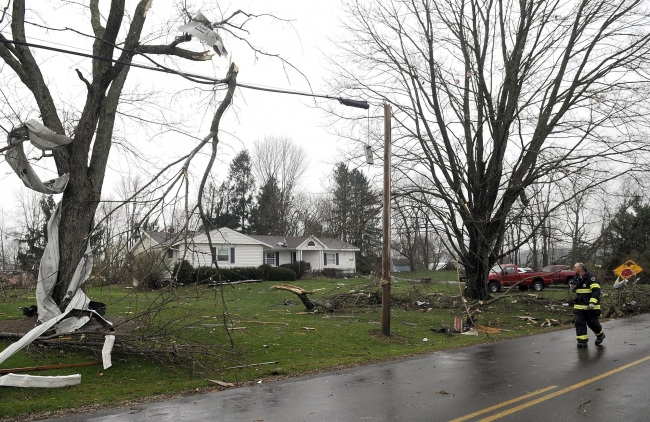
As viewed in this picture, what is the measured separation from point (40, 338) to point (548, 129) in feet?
54.1

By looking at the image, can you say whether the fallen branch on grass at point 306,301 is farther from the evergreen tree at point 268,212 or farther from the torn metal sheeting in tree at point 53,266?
the evergreen tree at point 268,212

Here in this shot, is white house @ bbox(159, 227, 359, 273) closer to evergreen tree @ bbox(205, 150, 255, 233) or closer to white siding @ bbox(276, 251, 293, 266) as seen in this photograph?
white siding @ bbox(276, 251, 293, 266)

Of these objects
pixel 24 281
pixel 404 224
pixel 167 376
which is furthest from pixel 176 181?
pixel 24 281

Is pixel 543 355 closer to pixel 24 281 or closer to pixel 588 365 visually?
pixel 588 365

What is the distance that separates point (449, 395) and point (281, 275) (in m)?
29.0

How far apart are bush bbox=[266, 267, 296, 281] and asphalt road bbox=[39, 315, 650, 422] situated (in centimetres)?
2544

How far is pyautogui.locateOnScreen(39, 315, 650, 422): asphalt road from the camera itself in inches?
248

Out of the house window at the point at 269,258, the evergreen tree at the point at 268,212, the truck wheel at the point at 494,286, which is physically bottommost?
the truck wheel at the point at 494,286

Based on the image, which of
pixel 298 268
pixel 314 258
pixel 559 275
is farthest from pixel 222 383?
pixel 314 258

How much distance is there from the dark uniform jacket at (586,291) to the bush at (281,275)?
25527 mm

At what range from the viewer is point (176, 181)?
27.3ft

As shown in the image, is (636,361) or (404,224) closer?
(636,361)

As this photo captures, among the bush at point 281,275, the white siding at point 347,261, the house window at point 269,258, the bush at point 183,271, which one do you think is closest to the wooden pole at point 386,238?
the bush at point 183,271

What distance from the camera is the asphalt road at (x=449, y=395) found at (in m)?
6.29
